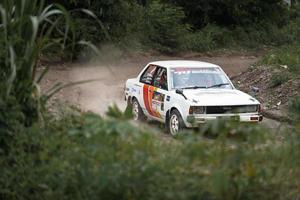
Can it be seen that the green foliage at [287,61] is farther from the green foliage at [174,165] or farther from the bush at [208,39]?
the green foliage at [174,165]

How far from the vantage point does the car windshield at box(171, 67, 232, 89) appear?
44.1 feet

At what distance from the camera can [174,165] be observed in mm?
4137

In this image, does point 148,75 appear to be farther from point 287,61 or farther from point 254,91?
point 287,61

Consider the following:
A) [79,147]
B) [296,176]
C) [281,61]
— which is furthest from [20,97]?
[281,61]

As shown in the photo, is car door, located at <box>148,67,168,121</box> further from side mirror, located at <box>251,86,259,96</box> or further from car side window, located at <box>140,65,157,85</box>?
side mirror, located at <box>251,86,259,96</box>

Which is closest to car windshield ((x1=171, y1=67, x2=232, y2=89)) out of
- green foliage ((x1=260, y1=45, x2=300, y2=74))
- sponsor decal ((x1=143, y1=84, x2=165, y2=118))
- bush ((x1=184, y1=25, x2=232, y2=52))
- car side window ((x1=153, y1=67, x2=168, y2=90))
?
car side window ((x1=153, y1=67, x2=168, y2=90))

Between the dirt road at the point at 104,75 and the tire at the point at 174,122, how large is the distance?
4.89 feet

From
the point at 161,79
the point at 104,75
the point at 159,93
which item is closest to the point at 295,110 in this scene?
the point at 159,93

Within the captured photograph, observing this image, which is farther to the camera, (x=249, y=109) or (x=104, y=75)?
(x=104, y=75)

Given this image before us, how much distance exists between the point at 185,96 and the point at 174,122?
1.74 feet

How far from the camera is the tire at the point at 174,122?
1270 centimetres

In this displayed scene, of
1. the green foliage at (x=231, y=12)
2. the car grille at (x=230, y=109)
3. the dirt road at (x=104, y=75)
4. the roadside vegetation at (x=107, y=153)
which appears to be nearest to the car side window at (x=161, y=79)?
the dirt road at (x=104, y=75)

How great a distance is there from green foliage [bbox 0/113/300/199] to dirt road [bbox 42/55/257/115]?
9.49 m

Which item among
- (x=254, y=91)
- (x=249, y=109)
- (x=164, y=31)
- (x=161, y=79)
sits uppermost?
(x=161, y=79)
